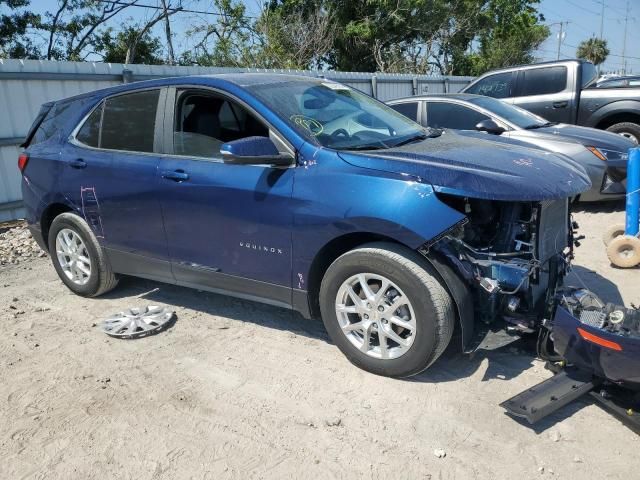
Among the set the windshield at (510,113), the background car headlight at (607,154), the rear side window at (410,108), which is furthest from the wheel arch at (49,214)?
the background car headlight at (607,154)

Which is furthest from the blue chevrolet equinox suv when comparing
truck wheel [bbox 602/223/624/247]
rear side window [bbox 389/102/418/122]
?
rear side window [bbox 389/102/418/122]

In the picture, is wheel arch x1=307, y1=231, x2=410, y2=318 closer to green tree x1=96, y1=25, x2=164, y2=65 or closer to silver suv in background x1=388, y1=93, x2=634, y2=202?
silver suv in background x1=388, y1=93, x2=634, y2=202

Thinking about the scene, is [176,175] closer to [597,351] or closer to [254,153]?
[254,153]

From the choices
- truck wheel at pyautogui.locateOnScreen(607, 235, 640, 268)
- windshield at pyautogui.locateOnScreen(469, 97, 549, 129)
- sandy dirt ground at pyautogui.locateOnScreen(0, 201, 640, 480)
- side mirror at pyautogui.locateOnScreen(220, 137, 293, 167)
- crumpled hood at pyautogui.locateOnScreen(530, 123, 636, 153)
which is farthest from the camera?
windshield at pyautogui.locateOnScreen(469, 97, 549, 129)

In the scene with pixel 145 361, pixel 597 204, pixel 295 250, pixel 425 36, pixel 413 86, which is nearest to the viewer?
pixel 295 250

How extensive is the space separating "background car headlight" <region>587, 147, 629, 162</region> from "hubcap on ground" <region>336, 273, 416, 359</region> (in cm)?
474

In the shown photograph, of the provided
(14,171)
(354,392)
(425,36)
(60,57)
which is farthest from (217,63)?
(354,392)

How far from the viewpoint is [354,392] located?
3.24 metres

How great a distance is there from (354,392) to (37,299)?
10.9ft

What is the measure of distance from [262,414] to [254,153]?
1.51 m

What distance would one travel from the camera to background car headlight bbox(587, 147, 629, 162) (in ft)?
22.2

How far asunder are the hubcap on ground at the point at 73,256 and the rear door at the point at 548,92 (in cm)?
777

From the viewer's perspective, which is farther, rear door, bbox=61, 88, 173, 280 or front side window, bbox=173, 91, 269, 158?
rear door, bbox=61, 88, 173, 280

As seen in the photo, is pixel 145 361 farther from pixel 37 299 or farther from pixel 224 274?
pixel 37 299
